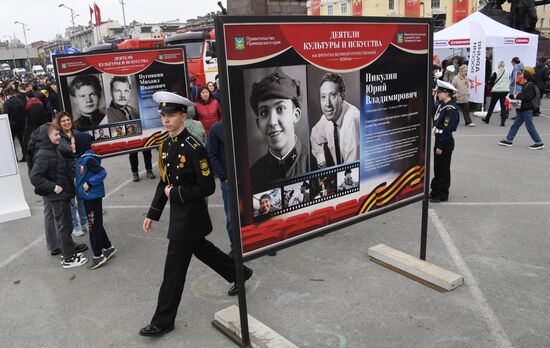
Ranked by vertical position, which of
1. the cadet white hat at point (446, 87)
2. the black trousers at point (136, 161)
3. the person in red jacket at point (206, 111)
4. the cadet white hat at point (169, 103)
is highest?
the cadet white hat at point (169, 103)

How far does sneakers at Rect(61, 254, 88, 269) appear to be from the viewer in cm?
544

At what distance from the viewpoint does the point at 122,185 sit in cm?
901

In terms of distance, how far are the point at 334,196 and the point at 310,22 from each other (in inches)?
58.0

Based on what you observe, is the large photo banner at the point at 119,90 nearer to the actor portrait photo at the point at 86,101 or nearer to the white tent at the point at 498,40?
the actor portrait photo at the point at 86,101

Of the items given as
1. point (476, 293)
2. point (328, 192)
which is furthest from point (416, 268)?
point (328, 192)

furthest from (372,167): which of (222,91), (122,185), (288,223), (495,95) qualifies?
(495,95)

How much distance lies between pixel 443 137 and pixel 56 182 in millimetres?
5396

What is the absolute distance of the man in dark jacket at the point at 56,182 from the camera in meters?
5.22

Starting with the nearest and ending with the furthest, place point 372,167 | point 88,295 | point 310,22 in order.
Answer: point 310,22 → point 372,167 → point 88,295

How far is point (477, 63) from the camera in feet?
51.5

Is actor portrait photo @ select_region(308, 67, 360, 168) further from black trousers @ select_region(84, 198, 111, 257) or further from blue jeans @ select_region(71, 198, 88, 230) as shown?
blue jeans @ select_region(71, 198, 88, 230)

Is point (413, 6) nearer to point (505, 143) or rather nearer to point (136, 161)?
point (505, 143)

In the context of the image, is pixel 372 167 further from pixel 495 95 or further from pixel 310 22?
pixel 495 95

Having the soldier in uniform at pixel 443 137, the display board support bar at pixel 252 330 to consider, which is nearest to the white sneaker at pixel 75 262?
the display board support bar at pixel 252 330
